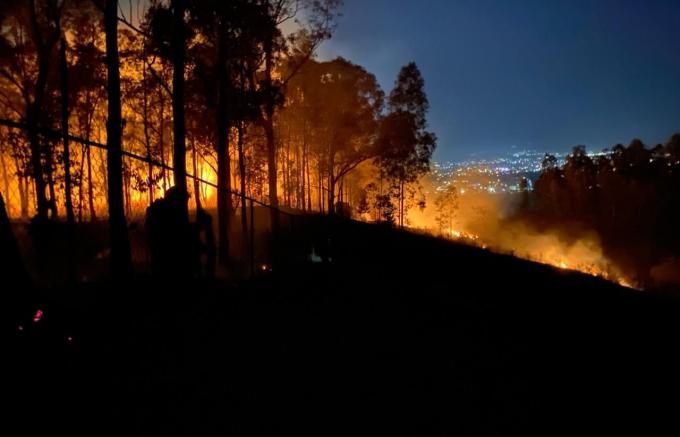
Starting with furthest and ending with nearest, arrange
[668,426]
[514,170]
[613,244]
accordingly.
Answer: [514,170], [613,244], [668,426]

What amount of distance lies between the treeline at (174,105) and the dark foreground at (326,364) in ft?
5.90

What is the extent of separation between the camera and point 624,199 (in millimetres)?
51594

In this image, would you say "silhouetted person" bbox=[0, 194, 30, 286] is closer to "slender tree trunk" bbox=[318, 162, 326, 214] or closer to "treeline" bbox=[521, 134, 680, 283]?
"slender tree trunk" bbox=[318, 162, 326, 214]

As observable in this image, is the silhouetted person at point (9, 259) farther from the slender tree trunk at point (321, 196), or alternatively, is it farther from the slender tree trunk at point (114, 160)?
the slender tree trunk at point (321, 196)

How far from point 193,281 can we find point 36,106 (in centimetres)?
803

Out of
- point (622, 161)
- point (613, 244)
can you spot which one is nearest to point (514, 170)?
point (622, 161)

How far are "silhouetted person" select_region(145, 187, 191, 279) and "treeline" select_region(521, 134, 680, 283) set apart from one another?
143 feet

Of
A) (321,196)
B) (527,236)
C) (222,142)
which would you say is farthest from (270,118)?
(527,236)

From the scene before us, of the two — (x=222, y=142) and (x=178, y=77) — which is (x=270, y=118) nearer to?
(x=222, y=142)

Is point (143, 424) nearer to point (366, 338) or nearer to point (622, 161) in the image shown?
point (366, 338)

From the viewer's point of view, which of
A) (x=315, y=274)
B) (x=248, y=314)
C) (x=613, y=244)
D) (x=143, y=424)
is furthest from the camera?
(x=613, y=244)

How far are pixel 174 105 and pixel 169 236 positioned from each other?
11.4 feet

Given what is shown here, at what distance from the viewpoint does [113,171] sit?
6.81m

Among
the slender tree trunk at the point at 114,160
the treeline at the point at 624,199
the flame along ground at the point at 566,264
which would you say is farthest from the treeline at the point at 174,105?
the treeline at the point at 624,199
